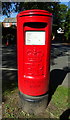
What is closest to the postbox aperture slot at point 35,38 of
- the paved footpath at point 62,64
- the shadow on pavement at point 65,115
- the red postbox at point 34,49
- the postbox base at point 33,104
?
the red postbox at point 34,49

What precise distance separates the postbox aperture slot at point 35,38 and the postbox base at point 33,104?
116 cm

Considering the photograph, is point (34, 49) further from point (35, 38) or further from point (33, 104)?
point (33, 104)

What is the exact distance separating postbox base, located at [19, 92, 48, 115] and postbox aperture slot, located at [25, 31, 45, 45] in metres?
1.16

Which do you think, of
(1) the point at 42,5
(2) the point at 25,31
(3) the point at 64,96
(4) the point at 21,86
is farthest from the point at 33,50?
(1) the point at 42,5

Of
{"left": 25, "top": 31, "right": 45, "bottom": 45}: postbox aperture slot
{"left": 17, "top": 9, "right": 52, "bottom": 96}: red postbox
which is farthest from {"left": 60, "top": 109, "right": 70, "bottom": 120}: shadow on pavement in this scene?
{"left": 25, "top": 31, "right": 45, "bottom": 45}: postbox aperture slot

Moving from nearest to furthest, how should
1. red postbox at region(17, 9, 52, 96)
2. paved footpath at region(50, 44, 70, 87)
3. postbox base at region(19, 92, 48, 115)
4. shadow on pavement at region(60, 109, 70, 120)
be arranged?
red postbox at region(17, 9, 52, 96), shadow on pavement at region(60, 109, 70, 120), postbox base at region(19, 92, 48, 115), paved footpath at region(50, 44, 70, 87)

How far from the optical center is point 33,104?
104 inches

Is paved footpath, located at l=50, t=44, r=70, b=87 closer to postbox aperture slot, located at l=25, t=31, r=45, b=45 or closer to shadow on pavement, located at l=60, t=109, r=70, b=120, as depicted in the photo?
shadow on pavement, located at l=60, t=109, r=70, b=120

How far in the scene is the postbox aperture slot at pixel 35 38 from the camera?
2431 millimetres

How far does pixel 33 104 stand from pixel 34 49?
3.88ft

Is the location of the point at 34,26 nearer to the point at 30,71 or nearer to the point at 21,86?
the point at 30,71

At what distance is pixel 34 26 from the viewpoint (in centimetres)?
239

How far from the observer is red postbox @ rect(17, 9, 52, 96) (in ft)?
7.66

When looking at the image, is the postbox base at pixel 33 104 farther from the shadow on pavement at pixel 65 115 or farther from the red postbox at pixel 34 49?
the shadow on pavement at pixel 65 115
